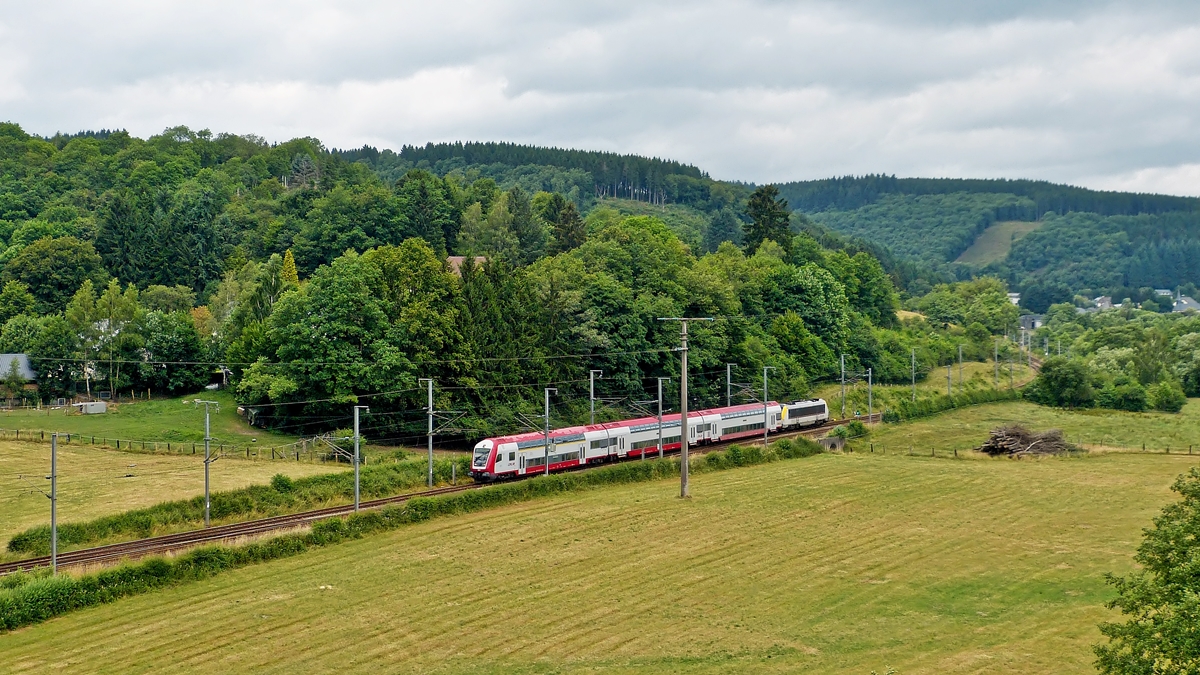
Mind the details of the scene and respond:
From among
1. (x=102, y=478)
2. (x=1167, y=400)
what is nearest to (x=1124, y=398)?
(x=1167, y=400)

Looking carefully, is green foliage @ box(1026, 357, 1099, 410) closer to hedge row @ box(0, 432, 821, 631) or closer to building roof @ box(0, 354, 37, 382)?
hedge row @ box(0, 432, 821, 631)

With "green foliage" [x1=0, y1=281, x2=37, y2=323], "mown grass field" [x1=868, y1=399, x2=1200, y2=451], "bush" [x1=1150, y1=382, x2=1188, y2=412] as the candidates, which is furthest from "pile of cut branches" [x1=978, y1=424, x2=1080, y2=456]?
"green foliage" [x1=0, y1=281, x2=37, y2=323]

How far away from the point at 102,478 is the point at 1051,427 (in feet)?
255

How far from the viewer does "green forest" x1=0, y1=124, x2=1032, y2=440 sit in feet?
276

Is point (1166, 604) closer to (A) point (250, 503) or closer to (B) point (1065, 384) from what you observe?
(A) point (250, 503)

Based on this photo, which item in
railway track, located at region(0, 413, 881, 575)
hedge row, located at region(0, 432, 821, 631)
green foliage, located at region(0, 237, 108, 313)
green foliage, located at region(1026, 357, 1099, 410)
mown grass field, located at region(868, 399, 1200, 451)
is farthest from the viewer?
green foliage, located at region(0, 237, 108, 313)

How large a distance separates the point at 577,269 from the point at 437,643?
219 feet

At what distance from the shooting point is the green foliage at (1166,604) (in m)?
25.8

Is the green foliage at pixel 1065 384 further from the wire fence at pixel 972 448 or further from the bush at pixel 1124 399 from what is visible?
the wire fence at pixel 972 448

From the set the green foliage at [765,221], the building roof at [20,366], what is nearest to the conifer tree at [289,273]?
the building roof at [20,366]

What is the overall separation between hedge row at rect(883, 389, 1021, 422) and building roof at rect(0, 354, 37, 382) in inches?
3045

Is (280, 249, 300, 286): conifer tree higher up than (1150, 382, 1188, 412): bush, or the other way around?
(280, 249, 300, 286): conifer tree

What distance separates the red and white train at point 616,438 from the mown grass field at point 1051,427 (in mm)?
7849

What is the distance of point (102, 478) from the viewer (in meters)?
68.3
